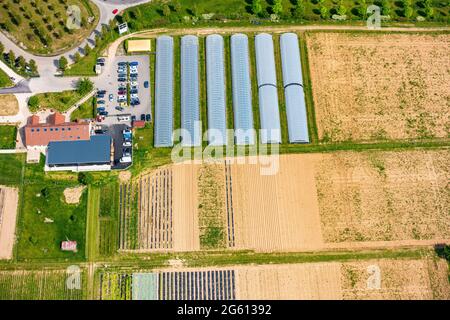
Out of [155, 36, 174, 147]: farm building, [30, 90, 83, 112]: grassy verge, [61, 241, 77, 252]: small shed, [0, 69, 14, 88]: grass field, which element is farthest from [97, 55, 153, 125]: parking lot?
[61, 241, 77, 252]: small shed

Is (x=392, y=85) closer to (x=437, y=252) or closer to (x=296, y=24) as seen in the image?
(x=296, y=24)

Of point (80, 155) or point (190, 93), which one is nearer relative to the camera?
point (80, 155)

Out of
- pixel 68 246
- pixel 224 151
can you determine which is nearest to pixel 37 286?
pixel 68 246

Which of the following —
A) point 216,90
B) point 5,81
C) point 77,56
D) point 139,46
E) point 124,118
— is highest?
point 139,46

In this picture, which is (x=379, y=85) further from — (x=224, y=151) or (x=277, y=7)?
(x=224, y=151)

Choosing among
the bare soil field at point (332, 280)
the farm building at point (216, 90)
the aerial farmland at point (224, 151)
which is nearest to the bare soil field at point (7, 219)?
the aerial farmland at point (224, 151)

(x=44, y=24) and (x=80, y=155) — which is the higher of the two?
(x=44, y=24)
